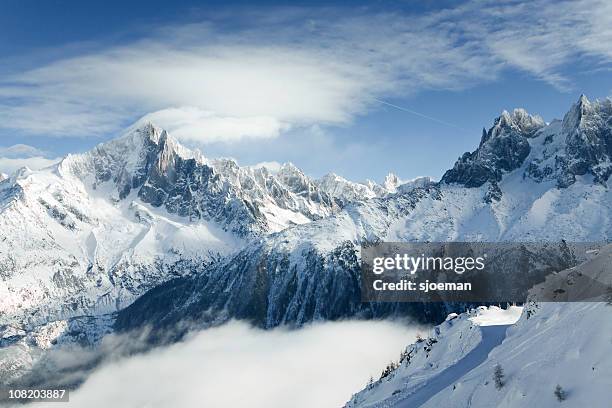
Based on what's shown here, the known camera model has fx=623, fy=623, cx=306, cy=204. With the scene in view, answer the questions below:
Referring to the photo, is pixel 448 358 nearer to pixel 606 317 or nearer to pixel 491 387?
pixel 491 387

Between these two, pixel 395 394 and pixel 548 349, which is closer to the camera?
pixel 548 349

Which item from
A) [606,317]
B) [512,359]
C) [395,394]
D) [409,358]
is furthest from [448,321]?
[606,317]

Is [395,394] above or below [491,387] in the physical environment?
below

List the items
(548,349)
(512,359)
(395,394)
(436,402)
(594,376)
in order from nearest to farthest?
(594,376) < (548,349) < (512,359) < (436,402) < (395,394)

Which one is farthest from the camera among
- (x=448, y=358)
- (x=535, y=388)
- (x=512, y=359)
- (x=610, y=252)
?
(x=448, y=358)

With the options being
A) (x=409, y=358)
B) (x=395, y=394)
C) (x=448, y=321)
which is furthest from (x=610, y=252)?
(x=448, y=321)

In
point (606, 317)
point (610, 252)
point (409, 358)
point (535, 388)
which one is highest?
point (610, 252)
